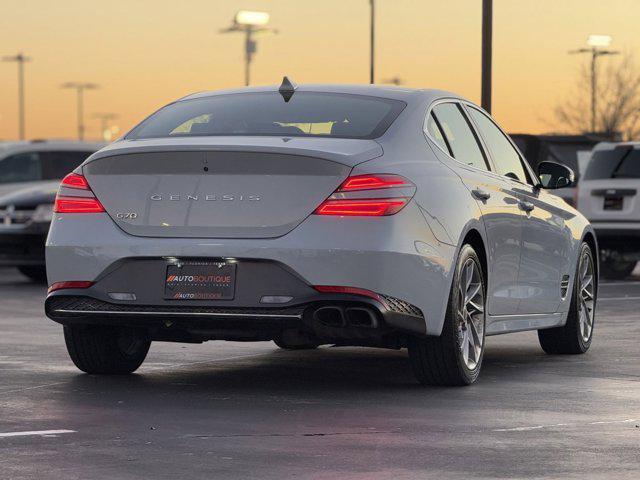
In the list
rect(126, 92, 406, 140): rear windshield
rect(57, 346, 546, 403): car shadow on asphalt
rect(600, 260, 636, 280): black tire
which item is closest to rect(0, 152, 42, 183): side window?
rect(600, 260, 636, 280): black tire

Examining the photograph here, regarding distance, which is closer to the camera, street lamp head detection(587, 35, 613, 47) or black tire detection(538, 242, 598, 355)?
black tire detection(538, 242, 598, 355)

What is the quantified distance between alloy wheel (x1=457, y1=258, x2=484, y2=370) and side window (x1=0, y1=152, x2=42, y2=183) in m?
15.4

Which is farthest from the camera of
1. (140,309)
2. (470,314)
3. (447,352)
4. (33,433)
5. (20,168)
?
(20,168)

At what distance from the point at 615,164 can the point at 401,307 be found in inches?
585

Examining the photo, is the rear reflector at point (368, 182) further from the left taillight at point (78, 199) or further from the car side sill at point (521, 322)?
the car side sill at point (521, 322)

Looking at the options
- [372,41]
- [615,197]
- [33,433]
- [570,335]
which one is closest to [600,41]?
[372,41]

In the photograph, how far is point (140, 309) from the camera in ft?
29.2

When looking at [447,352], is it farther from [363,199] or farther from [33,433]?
[33,433]

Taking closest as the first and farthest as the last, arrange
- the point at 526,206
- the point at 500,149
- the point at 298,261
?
the point at 298,261
the point at 526,206
the point at 500,149

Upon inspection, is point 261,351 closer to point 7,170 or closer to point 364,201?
point 364,201

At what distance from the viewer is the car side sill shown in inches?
401

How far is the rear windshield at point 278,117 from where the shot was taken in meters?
9.33

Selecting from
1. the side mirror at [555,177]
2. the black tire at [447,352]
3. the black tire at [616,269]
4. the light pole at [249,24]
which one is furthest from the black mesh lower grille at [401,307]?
the light pole at [249,24]

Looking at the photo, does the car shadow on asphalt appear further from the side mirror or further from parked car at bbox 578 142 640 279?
parked car at bbox 578 142 640 279
